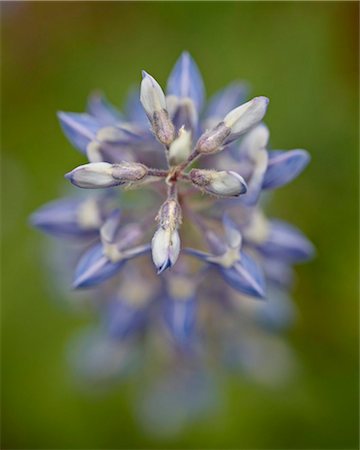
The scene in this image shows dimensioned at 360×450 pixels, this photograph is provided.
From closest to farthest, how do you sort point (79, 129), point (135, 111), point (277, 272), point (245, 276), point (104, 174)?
point (104, 174) → point (245, 276) → point (79, 129) → point (135, 111) → point (277, 272)

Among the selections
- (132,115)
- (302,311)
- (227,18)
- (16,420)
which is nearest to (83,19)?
(227,18)

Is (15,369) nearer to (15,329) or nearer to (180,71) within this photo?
(15,329)

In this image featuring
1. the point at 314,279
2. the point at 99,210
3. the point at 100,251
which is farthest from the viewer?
the point at 314,279

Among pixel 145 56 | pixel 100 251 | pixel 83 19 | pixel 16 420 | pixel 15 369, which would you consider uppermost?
pixel 83 19

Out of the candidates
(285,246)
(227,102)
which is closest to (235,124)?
(227,102)

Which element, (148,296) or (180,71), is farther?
(148,296)

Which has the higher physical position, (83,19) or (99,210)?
(83,19)

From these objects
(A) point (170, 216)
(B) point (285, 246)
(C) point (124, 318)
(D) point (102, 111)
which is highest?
(D) point (102, 111)

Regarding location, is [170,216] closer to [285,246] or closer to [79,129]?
[79,129]
